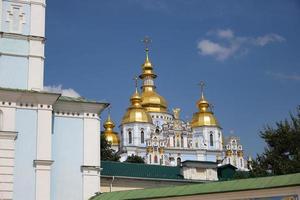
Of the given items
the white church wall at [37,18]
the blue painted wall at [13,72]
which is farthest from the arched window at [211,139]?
the blue painted wall at [13,72]

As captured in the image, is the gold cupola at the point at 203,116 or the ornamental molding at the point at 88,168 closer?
the ornamental molding at the point at 88,168

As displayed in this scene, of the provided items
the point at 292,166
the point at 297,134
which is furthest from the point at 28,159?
the point at 297,134

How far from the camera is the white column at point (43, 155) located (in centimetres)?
1855

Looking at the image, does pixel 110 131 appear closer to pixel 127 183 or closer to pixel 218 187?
pixel 127 183

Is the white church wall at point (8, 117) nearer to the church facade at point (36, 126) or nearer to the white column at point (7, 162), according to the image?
the church facade at point (36, 126)

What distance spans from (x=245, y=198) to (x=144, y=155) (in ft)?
194

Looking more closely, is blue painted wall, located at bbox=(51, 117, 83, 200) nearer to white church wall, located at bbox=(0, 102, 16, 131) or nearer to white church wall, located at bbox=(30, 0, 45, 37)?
white church wall, located at bbox=(0, 102, 16, 131)

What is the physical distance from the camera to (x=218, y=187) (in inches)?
583

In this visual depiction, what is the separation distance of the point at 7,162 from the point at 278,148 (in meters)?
13.5

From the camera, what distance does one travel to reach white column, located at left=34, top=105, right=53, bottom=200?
18.5 m

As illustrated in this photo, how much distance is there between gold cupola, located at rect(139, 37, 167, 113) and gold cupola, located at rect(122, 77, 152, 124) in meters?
3.47

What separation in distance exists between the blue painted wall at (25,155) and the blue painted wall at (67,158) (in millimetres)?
837

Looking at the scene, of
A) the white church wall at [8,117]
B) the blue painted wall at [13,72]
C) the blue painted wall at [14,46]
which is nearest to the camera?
the white church wall at [8,117]

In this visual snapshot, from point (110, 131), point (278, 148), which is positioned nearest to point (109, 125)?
point (110, 131)
